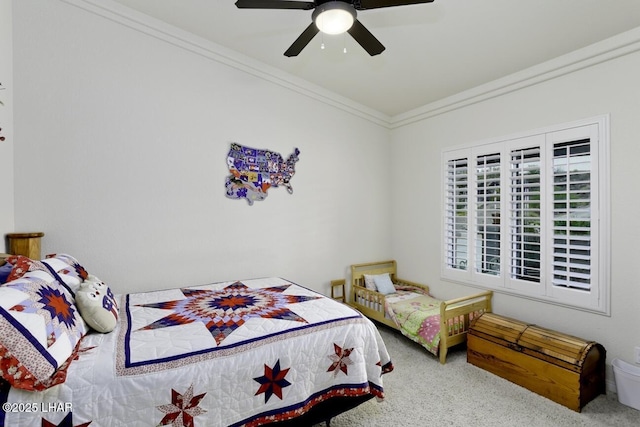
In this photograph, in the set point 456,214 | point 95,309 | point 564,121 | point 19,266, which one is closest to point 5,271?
point 19,266

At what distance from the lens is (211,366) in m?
1.38

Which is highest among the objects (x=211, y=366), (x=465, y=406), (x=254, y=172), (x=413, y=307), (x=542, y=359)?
(x=254, y=172)

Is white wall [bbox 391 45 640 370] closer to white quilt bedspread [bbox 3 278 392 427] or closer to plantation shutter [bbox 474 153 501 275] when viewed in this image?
plantation shutter [bbox 474 153 501 275]

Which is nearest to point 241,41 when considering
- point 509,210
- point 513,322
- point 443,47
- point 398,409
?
point 443,47

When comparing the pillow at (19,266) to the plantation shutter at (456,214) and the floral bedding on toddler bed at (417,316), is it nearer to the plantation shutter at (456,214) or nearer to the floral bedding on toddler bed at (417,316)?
the floral bedding on toddler bed at (417,316)

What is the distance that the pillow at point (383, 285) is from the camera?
3701mm

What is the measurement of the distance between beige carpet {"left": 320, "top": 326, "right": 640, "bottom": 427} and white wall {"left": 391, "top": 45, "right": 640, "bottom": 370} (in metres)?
0.59

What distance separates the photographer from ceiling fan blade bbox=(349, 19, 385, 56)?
1.77m

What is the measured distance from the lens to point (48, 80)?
2076 millimetres

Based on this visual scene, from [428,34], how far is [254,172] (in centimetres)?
197

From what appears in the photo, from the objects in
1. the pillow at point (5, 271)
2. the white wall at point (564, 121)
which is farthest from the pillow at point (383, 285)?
the pillow at point (5, 271)

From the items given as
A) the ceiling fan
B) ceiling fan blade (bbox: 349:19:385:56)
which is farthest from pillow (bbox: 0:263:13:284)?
ceiling fan blade (bbox: 349:19:385:56)

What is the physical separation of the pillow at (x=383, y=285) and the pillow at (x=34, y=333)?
3.00 meters

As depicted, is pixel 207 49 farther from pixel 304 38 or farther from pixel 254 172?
pixel 304 38
